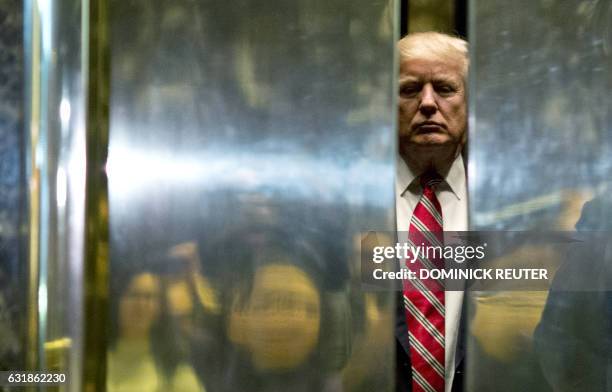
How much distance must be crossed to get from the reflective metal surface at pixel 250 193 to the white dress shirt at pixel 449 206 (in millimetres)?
30

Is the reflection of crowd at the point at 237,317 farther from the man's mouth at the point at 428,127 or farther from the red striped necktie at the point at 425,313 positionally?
the man's mouth at the point at 428,127

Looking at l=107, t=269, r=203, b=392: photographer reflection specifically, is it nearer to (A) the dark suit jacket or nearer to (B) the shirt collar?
(A) the dark suit jacket

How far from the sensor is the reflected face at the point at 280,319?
1.54 meters

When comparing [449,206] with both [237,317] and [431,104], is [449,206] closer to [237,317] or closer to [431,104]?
[431,104]

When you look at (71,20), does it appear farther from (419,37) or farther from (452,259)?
(452,259)

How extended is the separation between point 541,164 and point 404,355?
53 cm

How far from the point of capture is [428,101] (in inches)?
59.8

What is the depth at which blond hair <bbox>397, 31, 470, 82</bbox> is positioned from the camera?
5.01 ft

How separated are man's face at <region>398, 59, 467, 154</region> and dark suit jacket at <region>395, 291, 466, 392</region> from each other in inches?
14.1

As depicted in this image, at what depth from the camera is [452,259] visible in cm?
152

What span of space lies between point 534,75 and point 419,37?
274 mm

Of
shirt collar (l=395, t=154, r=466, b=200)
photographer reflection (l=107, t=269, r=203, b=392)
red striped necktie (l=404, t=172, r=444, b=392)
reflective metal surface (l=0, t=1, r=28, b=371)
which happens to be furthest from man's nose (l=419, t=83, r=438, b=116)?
reflective metal surface (l=0, t=1, r=28, b=371)

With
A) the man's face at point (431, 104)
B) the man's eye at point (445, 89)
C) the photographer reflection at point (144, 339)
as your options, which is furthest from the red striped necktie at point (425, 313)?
the photographer reflection at point (144, 339)

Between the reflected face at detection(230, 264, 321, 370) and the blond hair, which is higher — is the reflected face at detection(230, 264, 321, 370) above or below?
below
